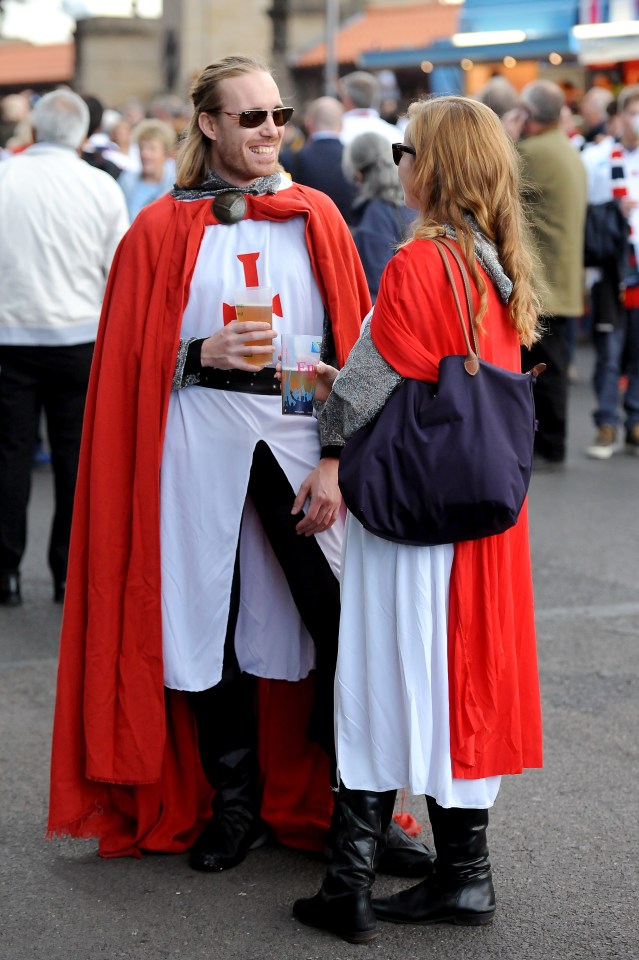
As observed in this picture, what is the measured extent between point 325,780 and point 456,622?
34.8 inches

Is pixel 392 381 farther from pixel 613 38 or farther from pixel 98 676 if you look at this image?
pixel 613 38

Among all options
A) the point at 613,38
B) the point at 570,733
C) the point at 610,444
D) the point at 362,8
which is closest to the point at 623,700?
the point at 570,733

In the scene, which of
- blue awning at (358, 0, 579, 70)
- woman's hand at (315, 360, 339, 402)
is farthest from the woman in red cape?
blue awning at (358, 0, 579, 70)

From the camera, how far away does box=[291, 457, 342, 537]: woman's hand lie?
11.2 ft

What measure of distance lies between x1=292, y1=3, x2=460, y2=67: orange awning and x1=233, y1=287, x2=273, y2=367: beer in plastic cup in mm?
24886

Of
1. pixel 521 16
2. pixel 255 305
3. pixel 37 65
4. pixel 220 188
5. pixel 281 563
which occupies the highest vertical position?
pixel 37 65

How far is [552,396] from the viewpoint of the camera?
874 centimetres

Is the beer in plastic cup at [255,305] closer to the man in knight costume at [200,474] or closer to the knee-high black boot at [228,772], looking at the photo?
the man in knight costume at [200,474]

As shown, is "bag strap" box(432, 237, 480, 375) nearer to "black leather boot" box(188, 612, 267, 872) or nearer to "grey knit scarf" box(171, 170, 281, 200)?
"grey knit scarf" box(171, 170, 281, 200)

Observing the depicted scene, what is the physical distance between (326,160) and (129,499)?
5.95 m

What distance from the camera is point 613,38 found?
17750mm

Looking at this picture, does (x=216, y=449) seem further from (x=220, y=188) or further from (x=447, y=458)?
(x=447, y=458)

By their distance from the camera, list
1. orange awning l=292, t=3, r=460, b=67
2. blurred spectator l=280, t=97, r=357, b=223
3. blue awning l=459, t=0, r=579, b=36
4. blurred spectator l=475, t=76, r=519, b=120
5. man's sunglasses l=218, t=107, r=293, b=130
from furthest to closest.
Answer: orange awning l=292, t=3, r=460, b=67
blue awning l=459, t=0, r=579, b=36
blurred spectator l=475, t=76, r=519, b=120
blurred spectator l=280, t=97, r=357, b=223
man's sunglasses l=218, t=107, r=293, b=130

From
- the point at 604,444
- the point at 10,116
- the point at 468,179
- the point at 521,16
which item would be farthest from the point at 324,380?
the point at 521,16
